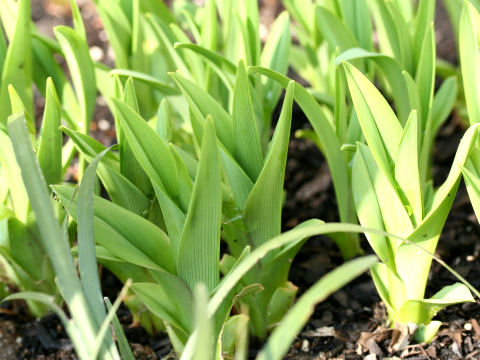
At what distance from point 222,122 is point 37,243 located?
1.72 ft

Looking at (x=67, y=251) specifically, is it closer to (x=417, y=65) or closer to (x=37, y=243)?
(x=37, y=243)

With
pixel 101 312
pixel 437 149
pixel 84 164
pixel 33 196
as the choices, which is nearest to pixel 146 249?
pixel 101 312

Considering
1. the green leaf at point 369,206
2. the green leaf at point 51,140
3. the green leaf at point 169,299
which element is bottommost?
the green leaf at point 169,299

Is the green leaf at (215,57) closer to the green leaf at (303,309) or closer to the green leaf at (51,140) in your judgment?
the green leaf at (51,140)

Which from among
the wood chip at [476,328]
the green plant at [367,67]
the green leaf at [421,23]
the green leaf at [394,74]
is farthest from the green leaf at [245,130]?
the wood chip at [476,328]

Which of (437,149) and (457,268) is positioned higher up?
(437,149)

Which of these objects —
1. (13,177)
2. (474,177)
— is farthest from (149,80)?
(474,177)

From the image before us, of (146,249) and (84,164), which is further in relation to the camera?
(84,164)

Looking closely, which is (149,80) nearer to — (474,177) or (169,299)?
(169,299)

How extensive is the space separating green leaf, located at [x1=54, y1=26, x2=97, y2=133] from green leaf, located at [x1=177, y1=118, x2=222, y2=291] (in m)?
0.48

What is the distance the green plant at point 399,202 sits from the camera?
46.0 inches

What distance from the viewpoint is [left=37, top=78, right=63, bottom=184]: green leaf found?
126 centimetres

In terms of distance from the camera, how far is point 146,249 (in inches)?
47.1

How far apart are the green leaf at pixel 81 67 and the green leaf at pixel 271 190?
48cm
